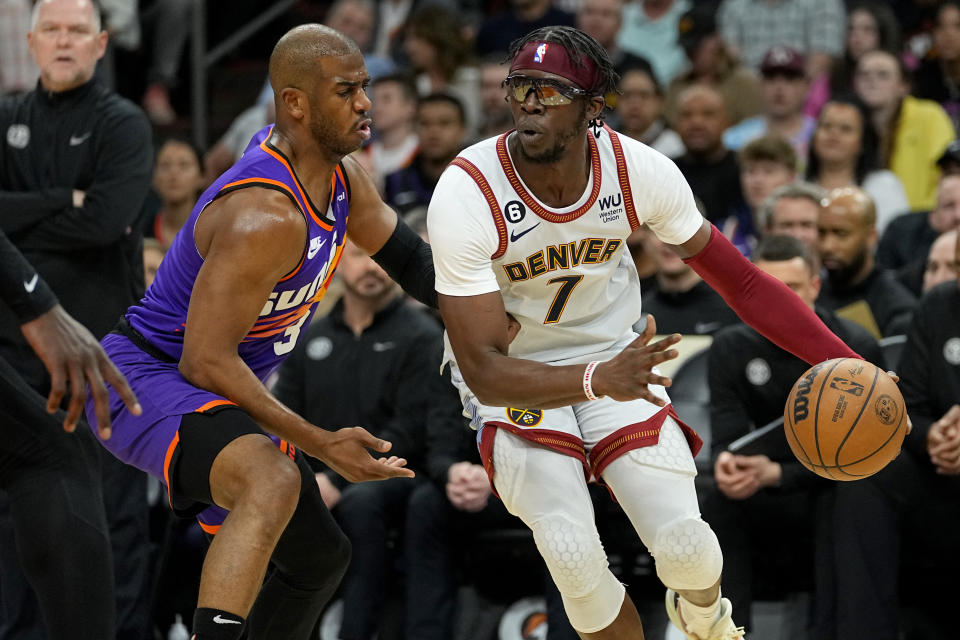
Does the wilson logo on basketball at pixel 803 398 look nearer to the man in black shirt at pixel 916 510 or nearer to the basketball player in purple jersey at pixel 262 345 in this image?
the man in black shirt at pixel 916 510

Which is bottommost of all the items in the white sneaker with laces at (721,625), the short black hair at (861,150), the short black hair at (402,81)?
the white sneaker with laces at (721,625)

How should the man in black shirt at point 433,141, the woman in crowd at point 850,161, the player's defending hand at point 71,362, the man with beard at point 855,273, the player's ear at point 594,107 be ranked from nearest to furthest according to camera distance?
the player's defending hand at point 71,362
the player's ear at point 594,107
the man with beard at point 855,273
the woman in crowd at point 850,161
the man in black shirt at point 433,141

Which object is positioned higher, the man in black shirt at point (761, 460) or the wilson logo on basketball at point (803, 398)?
the wilson logo on basketball at point (803, 398)

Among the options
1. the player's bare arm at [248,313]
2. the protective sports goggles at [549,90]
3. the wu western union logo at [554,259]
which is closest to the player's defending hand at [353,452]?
the player's bare arm at [248,313]

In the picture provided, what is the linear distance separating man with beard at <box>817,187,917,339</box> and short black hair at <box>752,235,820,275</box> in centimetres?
68

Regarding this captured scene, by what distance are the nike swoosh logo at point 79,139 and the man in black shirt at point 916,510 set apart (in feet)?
11.7

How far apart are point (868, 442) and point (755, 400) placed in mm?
1587

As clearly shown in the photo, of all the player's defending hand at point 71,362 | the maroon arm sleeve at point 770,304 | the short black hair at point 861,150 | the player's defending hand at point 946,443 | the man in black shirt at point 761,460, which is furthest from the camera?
the short black hair at point 861,150

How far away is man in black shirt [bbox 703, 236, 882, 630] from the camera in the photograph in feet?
18.8

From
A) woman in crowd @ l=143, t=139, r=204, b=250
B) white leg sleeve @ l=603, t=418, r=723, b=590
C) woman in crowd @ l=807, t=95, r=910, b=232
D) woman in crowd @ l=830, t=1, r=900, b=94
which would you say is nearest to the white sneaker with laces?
white leg sleeve @ l=603, t=418, r=723, b=590

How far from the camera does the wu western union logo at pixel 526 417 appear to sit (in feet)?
15.2

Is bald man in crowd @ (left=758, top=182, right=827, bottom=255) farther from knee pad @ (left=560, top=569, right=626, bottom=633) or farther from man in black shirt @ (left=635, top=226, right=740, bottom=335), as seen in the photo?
knee pad @ (left=560, top=569, right=626, bottom=633)

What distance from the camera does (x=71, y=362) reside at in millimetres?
3764

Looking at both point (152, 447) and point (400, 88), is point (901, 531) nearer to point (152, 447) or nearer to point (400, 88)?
point (152, 447)
